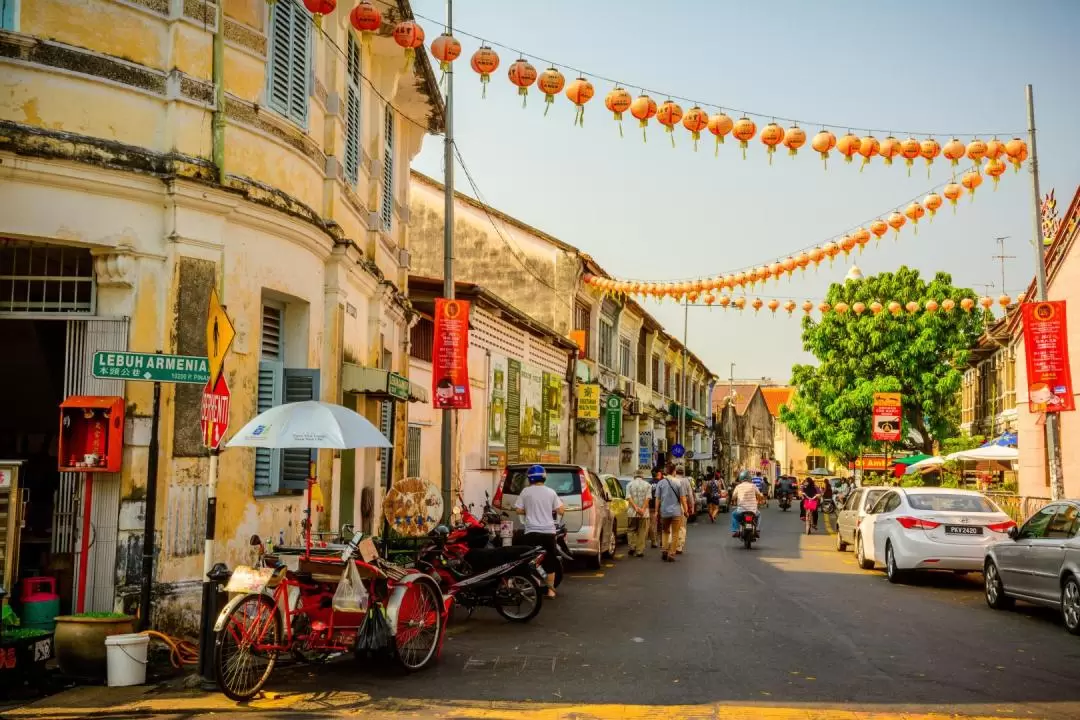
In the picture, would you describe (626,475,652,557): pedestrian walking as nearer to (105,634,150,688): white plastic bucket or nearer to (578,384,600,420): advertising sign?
(578,384,600,420): advertising sign

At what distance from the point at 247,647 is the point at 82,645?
1.63 m

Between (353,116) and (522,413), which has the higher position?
(353,116)

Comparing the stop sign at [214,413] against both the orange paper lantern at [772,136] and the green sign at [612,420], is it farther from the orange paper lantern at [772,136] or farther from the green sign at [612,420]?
the green sign at [612,420]

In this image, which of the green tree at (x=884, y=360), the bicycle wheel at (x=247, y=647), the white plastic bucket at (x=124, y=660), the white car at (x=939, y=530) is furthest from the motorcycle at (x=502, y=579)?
the green tree at (x=884, y=360)

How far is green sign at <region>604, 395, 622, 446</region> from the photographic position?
39500mm

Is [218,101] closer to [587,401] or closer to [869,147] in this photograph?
[869,147]

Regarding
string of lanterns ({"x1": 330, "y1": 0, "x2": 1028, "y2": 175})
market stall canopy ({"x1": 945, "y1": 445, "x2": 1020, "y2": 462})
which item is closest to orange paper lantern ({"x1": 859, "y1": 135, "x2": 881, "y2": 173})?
string of lanterns ({"x1": 330, "y1": 0, "x2": 1028, "y2": 175})

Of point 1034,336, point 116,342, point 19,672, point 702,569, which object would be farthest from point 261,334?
point 1034,336

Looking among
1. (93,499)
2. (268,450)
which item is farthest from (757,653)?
(93,499)

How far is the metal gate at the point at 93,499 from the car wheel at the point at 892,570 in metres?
11.9

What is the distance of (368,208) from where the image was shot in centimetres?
1589

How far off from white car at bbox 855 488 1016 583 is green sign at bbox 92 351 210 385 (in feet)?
38.0

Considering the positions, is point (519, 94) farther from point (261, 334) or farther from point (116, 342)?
point (116, 342)

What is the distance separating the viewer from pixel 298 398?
12.2m
